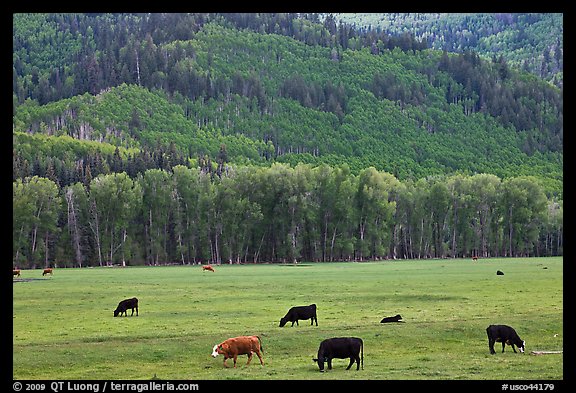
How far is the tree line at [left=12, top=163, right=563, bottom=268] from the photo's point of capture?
12744 cm

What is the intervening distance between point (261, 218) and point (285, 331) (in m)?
96.4

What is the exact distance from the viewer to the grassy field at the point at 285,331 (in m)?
28.0

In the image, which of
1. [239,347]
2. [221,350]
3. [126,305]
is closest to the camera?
[239,347]

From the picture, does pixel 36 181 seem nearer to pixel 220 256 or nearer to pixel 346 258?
pixel 220 256

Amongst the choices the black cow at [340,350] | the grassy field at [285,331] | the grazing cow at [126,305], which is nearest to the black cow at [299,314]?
the grassy field at [285,331]

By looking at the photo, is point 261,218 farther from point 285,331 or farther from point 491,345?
point 491,345

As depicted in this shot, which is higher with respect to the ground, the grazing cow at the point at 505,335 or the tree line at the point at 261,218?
the tree line at the point at 261,218

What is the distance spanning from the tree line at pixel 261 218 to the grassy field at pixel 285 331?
66205 millimetres

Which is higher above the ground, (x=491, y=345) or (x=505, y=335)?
(x=505, y=335)

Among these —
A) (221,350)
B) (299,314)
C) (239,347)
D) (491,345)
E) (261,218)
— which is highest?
(261,218)

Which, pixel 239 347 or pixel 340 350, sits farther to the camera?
pixel 239 347

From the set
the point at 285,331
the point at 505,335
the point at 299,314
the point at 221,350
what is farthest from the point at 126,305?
the point at 505,335

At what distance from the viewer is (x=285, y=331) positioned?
36625 millimetres

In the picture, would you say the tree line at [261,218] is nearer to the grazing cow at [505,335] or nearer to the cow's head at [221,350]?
the cow's head at [221,350]
